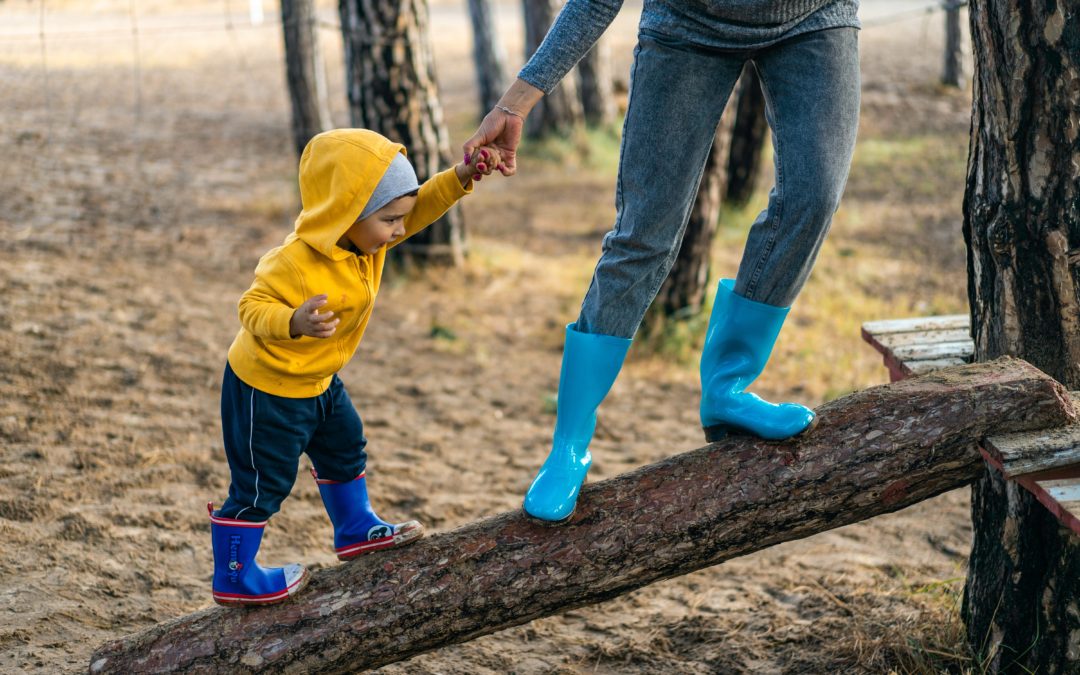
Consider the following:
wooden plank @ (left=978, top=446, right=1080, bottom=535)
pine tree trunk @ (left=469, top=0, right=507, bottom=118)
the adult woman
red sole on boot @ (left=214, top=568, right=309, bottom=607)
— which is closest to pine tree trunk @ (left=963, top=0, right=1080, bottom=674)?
wooden plank @ (left=978, top=446, right=1080, bottom=535)

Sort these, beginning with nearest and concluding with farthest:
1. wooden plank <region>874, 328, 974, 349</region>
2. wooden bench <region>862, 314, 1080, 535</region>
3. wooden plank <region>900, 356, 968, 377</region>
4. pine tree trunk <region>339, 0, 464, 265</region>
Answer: wooden bench <region>862, 314, 1080, 535</region>
wooden plank <region>900, 356, 968, 377</region>
wooden plank <region>874, 328, 974, 349</region>
pine tree trunk <region>339, 0, 464, 265</region>

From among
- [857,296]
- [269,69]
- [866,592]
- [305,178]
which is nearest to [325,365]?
[305,178]

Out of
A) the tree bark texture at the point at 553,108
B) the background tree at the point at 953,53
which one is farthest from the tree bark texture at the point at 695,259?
the background tree at the point at 953,53

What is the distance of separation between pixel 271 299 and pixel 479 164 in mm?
583

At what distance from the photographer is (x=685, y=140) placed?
8.09ft

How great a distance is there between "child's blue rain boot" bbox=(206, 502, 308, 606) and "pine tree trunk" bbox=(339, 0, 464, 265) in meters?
4.27

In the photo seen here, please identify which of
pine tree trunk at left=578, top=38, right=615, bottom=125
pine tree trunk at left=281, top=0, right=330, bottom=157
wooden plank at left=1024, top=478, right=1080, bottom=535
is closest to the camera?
wooden plank at left=1024, top=478, right=1080, bottom=535

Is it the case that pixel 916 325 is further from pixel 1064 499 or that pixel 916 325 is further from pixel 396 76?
pixel 396 76

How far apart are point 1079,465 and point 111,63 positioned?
12.3 m

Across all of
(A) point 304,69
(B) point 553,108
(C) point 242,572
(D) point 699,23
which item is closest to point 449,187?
(D) point 699,23

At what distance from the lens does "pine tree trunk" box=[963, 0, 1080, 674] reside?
2584mm

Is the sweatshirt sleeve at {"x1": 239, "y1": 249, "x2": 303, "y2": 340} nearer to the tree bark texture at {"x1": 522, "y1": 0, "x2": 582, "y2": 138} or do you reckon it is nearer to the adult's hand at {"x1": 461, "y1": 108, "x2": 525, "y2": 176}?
the adult's hand at {"x1": 461, "y1": 108, "x2": 525, "y2": 176}

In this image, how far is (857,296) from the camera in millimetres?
6691

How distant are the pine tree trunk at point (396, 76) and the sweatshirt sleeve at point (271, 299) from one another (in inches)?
165
